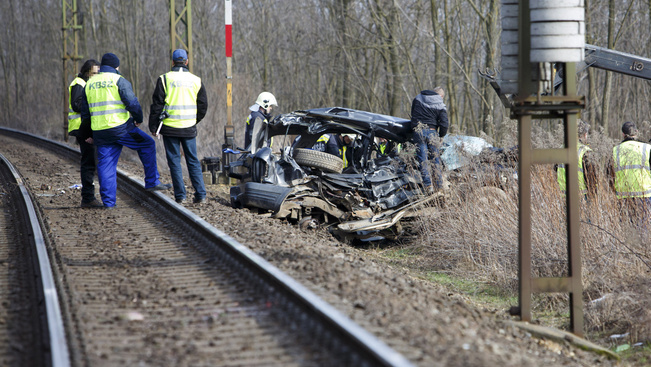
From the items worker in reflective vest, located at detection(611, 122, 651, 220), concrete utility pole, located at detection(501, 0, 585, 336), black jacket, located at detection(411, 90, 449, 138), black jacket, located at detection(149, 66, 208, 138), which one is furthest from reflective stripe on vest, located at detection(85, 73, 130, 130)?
worker in reflective vest, located at detection(611, 122, 651, 220)

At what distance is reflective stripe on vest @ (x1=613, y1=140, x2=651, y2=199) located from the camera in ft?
24.9

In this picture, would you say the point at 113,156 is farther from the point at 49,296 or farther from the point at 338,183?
the point at 49,296

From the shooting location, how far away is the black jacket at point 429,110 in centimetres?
1002

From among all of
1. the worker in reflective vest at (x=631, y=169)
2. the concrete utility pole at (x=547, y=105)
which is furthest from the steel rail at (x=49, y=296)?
the worker in reflective vest at (x=631, y=169)

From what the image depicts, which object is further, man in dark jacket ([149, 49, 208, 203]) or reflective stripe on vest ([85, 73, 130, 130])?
reflective stripe on vest ([85, 73, 130, 130])

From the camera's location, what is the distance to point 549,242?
22.7 feet

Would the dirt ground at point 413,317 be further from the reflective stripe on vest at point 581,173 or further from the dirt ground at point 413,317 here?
the reflective stripe on vest at point 581,173

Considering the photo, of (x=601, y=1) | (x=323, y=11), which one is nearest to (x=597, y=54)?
(x=601, y=1)

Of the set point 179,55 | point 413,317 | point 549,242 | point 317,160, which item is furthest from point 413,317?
point 179,55

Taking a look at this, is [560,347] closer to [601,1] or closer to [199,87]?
[199,87]

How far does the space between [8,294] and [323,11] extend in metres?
22.8

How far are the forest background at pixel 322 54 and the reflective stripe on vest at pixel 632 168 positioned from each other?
1412mm

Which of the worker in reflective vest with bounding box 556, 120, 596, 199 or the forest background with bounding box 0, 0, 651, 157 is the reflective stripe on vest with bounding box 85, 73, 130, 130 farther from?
the worker in reflective vest with bounding box 556, 120, 596, 199

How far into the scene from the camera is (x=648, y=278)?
19.3 ft
